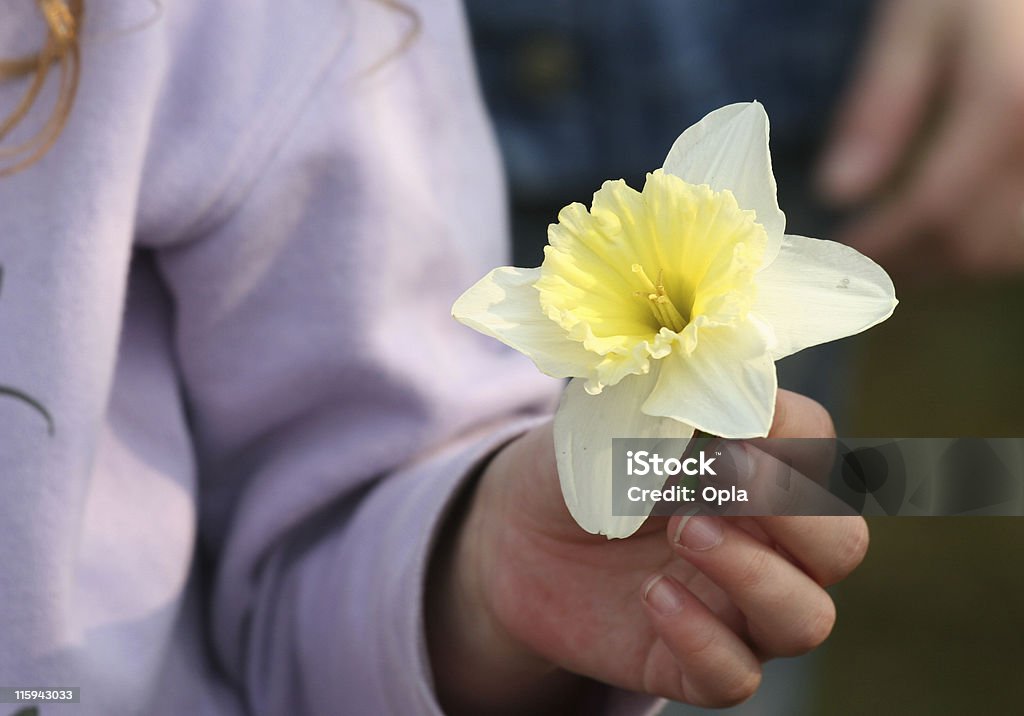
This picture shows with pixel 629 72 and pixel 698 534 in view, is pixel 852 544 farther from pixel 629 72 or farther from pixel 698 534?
pixel 629 72

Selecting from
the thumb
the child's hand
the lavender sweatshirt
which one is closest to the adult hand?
the thumb

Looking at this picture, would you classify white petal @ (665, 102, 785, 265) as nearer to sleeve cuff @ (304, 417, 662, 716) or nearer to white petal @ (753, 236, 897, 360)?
white petal @ (753, 236, 897, 360)

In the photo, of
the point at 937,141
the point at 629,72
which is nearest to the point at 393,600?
the point at 629,72

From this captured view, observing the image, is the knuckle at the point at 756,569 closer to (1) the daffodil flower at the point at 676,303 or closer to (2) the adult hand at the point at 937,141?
(1) the daffodil flower at the point at 676,303

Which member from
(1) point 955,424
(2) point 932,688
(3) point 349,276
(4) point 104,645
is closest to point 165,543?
(4) point 104,645

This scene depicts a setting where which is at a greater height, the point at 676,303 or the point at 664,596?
the point at 676,303

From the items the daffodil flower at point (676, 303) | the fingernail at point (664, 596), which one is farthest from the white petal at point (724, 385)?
the fingernail at point (664, 596)

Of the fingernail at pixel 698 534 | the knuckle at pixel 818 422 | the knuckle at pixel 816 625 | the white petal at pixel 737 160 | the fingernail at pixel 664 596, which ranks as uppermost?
the white petal at pixel 737 160
